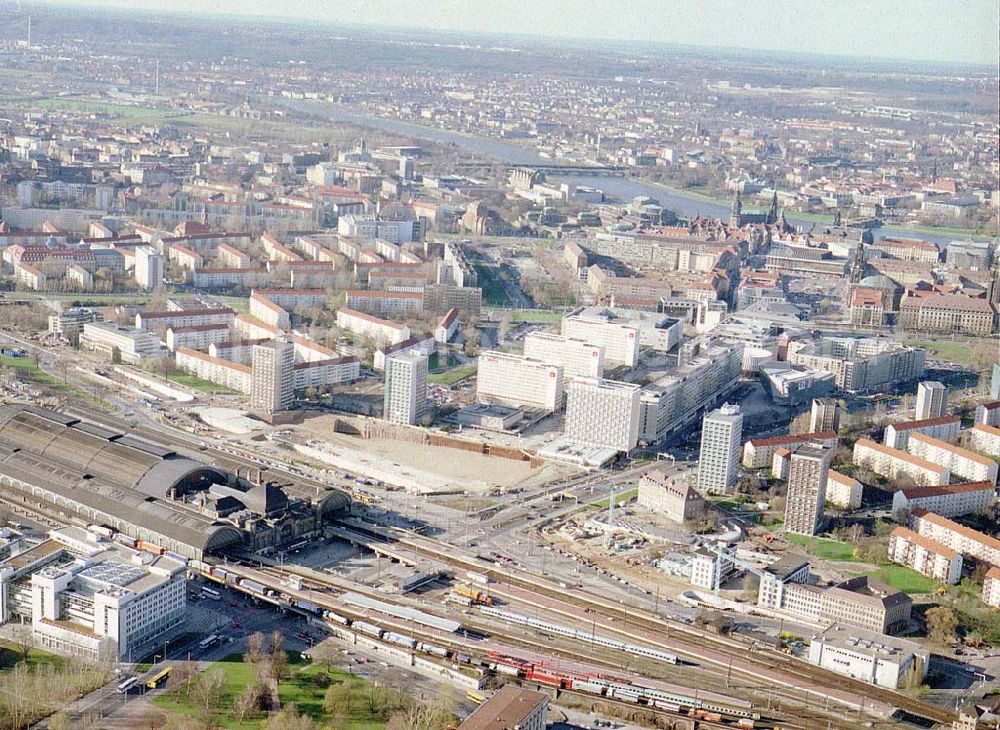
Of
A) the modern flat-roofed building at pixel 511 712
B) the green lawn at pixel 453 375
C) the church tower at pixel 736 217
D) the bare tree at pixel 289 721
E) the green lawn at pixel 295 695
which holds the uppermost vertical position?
the church tower at pixel 736 217

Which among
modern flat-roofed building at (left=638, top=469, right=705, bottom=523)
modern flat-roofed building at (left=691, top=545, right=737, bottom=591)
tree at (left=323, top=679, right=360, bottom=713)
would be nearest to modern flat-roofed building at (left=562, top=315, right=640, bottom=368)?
modern flat-roofed building at (left=638, top=469, right=705, bottom=523)

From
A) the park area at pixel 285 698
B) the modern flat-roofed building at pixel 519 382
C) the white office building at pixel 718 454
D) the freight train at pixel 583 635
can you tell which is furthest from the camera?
the modern flat-roofed building at pixel 519 382

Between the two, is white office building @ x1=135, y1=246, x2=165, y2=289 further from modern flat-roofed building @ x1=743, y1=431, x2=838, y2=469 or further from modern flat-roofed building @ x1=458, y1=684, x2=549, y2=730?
modern flat-roofed building @ x1=458, y1=684, x2=549, y2=730

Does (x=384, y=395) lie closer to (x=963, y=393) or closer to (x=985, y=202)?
(x=963, y=393)

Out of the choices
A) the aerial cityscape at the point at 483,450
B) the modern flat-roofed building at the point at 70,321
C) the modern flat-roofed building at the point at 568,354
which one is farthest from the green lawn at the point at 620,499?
the modern flat-roofed building at the point at 70,321

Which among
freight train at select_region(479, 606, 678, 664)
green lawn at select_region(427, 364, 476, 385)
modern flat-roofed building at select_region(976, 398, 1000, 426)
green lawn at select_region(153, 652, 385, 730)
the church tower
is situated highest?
the church tower

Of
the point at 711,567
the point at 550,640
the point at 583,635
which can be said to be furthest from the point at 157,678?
the point at 711,567

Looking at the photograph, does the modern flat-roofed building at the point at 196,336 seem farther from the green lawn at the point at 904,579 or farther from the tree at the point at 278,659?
the green lawn at the point at 904,579
